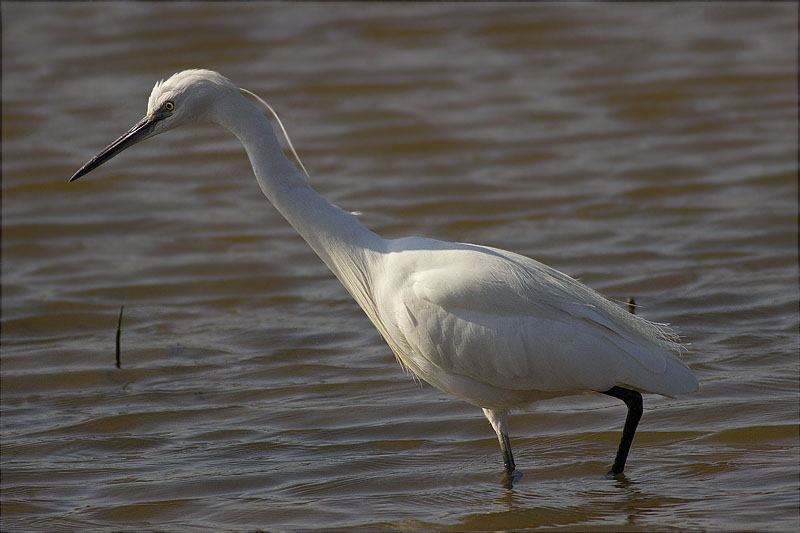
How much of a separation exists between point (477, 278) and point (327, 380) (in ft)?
6.91

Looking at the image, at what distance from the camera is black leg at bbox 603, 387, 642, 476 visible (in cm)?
528

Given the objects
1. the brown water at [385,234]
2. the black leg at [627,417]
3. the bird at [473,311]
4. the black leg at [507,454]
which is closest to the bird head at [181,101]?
the bird at [473,311]

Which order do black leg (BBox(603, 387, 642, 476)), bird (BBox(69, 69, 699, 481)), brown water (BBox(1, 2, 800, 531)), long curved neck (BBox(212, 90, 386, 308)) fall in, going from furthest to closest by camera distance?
brown water (BBox(1, 2, 800, 531))
long curved neck (BBox(212, 90, 386, 308))
black leg (BBox(603, 387, 642, 476))
bird (BBox(69, 69, 699, 481))

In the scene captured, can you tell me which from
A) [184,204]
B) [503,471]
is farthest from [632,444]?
[184,204]

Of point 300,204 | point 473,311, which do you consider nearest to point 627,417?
point 473,311

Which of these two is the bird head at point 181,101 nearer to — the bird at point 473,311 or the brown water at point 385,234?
the bird at point 473,311

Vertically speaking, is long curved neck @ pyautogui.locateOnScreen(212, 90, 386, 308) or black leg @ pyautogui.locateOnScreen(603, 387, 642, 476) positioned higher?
Result: long curved neck @ pyautogui.locateOnScreen(212, 90, 386, 308)

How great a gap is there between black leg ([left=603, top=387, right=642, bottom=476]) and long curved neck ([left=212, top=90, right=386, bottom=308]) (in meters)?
1.34

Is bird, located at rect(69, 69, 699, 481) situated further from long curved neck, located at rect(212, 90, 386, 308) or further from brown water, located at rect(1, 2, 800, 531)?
brown water, located at rect(1, 2, 800, 531)

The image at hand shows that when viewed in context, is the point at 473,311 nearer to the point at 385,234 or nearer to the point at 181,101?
the point at 181,101

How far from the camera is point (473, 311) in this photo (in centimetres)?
522

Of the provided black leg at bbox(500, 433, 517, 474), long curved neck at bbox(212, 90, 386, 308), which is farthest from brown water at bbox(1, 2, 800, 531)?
long curved neck at bbox(212, 90, 386, 308)

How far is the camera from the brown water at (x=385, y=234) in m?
5.55

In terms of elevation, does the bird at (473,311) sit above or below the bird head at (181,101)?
below
